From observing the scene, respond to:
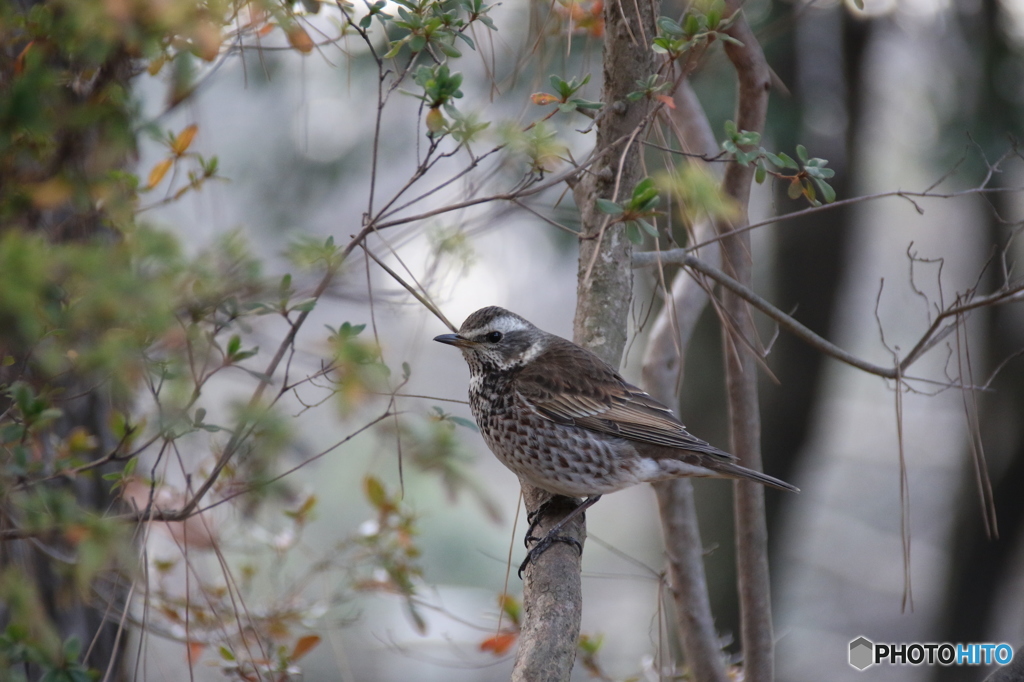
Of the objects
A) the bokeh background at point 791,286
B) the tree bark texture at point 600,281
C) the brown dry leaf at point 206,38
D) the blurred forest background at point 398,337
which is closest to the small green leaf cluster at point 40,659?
the blurred forest background at point 398,337

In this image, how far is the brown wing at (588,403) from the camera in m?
3.75

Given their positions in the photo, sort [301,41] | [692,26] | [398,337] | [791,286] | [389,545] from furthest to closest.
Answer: [791,286] < [398,337] < [389,545] < [301,41] < [692,26]

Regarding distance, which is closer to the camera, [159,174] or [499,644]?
[159,174]

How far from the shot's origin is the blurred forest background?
2047 millimetres

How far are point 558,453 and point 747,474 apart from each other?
2.59ft

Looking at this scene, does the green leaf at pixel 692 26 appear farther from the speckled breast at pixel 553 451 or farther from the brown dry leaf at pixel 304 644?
the brown dry leaf at pixel 304 644

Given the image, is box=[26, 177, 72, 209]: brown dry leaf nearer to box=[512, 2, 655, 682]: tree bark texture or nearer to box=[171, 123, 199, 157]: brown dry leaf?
box=[171, 123, 199, 157]: brown dry leaf

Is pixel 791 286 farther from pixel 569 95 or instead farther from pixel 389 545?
pixel 569 95

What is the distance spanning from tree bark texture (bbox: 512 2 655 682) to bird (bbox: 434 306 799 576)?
0.16m

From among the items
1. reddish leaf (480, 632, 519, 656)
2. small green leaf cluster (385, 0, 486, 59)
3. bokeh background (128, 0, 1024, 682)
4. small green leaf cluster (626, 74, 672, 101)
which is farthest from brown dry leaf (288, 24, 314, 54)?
reddish leaf (480, 632, 519, 656)

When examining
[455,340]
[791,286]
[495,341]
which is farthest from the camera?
[791,286]

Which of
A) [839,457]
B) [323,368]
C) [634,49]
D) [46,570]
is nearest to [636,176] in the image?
[634,49]

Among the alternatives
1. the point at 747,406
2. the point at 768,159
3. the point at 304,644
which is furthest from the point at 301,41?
the point at 747,406

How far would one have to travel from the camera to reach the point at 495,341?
13.2 feet
